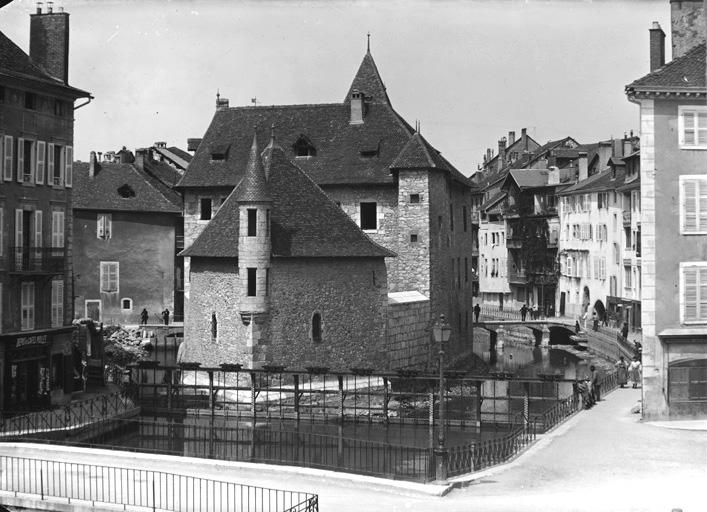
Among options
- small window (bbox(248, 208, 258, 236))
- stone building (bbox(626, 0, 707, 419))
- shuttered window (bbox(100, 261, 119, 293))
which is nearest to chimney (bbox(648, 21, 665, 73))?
stone building (bbox(626, 0, 707, 419))

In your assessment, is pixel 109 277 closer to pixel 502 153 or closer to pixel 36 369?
pixel 36 369

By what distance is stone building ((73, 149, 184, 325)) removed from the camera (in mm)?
61594

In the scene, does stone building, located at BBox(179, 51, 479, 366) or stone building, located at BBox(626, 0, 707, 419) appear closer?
stone building, located at BBox(626, 0, 707, 419)

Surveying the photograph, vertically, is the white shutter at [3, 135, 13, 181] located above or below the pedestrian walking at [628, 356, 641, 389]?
above

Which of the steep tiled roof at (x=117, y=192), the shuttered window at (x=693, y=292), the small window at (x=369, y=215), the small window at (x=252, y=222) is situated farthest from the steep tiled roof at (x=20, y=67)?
the steep tiled roof at (x=117, y=192)

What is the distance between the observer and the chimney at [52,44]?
36250 mm

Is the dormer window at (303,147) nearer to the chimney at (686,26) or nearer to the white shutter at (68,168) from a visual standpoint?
the white shutter at (68,168)

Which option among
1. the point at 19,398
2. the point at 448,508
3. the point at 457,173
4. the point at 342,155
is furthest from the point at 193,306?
the point at 448,508

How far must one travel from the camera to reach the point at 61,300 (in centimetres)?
3562

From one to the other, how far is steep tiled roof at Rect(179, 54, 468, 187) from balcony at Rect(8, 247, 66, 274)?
1698cm

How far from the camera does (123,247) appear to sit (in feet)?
204

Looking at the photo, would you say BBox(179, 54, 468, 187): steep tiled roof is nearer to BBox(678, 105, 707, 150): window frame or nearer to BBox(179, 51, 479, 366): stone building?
BBox(179, 51, 479, 366): stone building

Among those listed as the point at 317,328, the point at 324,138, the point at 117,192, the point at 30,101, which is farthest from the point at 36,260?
the point at 117,192

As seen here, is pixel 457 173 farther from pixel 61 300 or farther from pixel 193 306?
pixel 61 300
